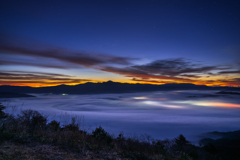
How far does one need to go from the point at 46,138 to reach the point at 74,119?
3.91m

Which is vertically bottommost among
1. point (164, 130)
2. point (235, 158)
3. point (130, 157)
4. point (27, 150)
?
point (164, 130)

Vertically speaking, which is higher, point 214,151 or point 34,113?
point 34,113

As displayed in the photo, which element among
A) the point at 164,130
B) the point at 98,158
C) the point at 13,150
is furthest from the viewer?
the point at 164,130

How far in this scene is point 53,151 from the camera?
192 inches

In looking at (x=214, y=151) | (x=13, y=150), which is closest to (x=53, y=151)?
(x=13, y=150)

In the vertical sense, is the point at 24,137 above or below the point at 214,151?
above

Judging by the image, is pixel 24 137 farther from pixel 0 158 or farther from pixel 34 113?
pixel 34 113

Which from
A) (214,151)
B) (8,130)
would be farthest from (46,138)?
(214,151)

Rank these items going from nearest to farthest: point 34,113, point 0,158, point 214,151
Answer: point 0,158 < point 34,113 < point 214,151

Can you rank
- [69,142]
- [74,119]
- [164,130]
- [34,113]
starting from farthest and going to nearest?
1. [164,130]
2. [34,113]
3. [74,119]
4. [69,142]

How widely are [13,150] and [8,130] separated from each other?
6.76ft

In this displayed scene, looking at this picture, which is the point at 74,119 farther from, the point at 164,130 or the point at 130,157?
the point at 164,130

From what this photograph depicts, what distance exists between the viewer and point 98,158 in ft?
15.7

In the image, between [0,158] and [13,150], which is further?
[13,150]
